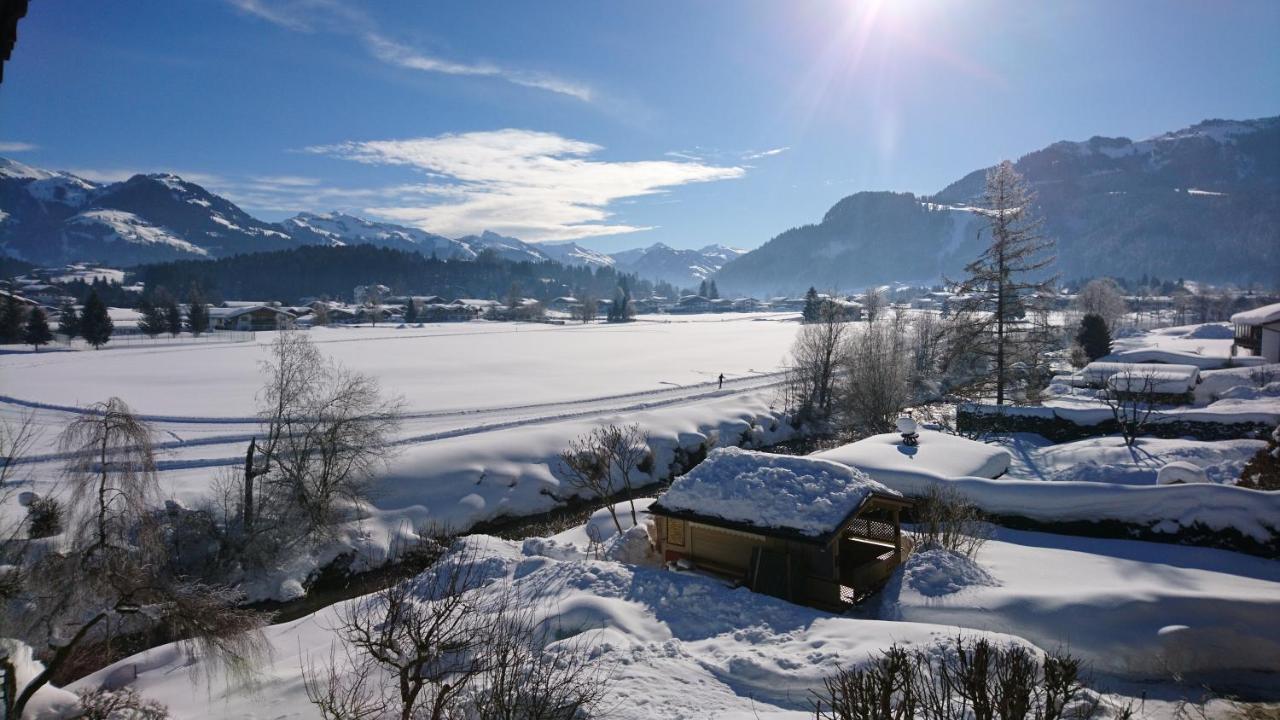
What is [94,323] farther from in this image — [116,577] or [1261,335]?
[1261,335]

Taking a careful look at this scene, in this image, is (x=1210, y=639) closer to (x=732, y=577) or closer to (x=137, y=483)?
(x=732, y=577)

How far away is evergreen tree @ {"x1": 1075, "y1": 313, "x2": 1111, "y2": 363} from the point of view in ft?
182

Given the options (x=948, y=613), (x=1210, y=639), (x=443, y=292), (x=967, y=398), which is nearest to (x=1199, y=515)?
(x=1210, y=639)

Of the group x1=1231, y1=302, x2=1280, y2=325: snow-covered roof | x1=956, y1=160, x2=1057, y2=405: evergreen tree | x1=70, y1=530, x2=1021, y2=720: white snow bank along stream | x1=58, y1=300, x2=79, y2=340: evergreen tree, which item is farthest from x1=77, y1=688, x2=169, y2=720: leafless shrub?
x1=58, y1=300, x2=79, y2=340: evergreen tree

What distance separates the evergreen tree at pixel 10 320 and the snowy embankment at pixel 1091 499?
89692 mm

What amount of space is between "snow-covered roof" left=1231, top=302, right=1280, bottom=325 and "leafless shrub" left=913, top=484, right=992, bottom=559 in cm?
4423

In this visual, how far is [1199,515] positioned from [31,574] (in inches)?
1253

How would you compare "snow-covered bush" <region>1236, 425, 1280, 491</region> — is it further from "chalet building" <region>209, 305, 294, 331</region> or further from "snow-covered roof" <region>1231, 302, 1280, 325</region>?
"chalet building" <region>209, 305, 294, 331</region>

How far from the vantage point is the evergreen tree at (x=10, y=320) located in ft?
215

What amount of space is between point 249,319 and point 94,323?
33.7m

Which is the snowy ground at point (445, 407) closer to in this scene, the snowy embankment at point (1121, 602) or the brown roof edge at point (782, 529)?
the brown roof edge at point (782, 529)

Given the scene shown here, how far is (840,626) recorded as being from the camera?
11.6m

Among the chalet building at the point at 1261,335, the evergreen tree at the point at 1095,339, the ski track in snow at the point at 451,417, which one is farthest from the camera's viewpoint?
the evergreen tree at the point at 1095,339

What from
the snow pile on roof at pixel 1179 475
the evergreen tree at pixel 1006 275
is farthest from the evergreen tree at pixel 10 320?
the snow pile on roof at pixel 1179 475
